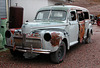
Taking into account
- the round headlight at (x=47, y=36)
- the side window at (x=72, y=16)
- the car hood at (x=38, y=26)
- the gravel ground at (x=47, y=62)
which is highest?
the side window at (x=72, y=16)

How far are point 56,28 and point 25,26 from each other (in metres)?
1.17

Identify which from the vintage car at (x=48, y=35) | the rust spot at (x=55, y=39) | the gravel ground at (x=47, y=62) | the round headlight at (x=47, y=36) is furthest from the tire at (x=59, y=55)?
the round headlight at (x=47, y=36)

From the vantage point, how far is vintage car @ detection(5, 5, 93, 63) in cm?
464

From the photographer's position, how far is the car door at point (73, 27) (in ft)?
20.1

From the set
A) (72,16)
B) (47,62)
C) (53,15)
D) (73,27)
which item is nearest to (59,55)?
(47,62)

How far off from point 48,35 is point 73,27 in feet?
6.48

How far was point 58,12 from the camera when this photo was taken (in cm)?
624

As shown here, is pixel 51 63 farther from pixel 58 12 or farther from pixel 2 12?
pixel 2 12

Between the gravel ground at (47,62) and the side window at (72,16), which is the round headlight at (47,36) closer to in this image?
the gravel ground at (47,62)

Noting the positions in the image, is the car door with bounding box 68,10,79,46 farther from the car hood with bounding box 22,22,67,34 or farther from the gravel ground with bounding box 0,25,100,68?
the gravel ground with bounding box 0,25,100,68

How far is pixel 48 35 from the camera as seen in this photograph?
4613 millimetres

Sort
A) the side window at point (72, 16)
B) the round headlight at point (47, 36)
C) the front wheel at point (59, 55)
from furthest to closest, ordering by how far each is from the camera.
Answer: the side window at point (72, 16) → the front wheel at point (59, 55) → the round headlight at point (47, 36)

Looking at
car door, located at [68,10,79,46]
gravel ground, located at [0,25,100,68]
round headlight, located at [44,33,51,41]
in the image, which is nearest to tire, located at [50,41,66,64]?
gravel ground, located at [0,25,100,68]

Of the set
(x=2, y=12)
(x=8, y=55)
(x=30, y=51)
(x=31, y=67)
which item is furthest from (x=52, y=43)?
(x=2, y=12)
